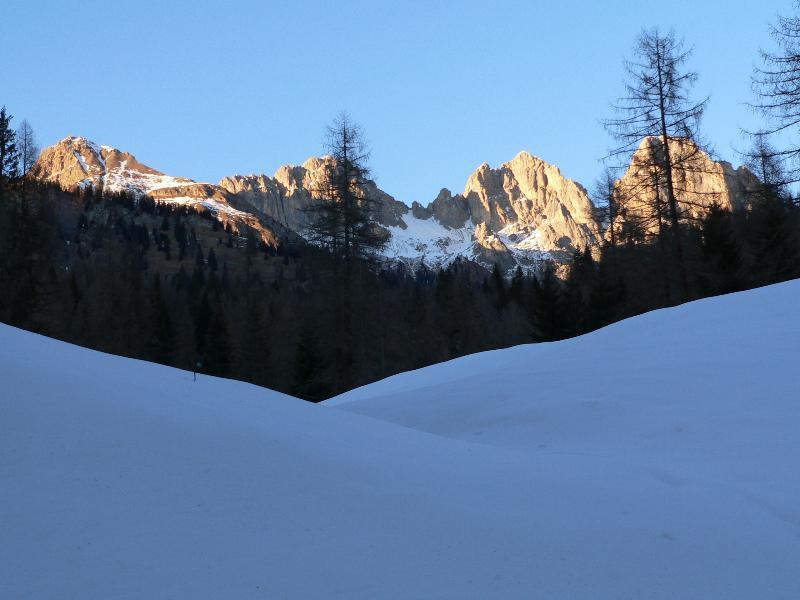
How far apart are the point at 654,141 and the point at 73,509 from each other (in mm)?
19465

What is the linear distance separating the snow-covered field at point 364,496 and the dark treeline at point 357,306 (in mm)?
6145

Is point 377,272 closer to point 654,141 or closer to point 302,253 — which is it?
point 302,253

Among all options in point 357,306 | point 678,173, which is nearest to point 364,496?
point 678,173

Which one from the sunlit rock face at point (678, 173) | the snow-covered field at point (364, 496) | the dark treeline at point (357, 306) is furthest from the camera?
the dark treeline at point (357, 306)

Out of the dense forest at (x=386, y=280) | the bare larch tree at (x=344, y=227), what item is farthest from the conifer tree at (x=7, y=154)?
the bare larch tree at (x=344, y=227)

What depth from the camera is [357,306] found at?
22.5m

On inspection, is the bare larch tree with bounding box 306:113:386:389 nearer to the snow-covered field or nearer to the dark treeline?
the dark treeline

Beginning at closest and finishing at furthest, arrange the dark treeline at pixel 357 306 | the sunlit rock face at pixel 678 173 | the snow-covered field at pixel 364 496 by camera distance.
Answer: the snow-covered field at pixel 364 496 → the sunlit rock face at pixel 678 173 → the dark treeline at pixel 357 306

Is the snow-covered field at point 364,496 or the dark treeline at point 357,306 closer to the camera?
the snow-covered field at point 364,496

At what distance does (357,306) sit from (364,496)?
1904cm

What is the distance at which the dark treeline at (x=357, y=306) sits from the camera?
22.9 m

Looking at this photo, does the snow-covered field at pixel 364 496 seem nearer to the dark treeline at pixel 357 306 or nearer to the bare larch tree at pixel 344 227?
the dark treeline at pixel 357 306

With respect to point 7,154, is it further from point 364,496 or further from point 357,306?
point 364,496

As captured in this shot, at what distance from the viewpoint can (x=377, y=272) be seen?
24031mm
